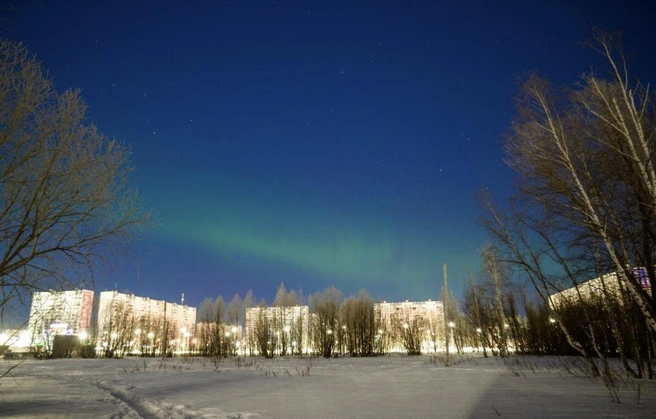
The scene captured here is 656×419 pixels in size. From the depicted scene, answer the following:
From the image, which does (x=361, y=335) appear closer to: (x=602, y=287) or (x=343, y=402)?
(x=602, y=287)

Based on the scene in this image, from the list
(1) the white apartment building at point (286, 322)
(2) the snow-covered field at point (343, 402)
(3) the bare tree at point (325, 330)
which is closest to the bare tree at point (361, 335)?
(3) the bare tree at point (325, 330)

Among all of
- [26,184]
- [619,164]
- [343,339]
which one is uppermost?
[619,164]

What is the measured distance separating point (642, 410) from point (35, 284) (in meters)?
8.91

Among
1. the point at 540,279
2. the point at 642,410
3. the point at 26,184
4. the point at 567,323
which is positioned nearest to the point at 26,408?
the point at 26,184

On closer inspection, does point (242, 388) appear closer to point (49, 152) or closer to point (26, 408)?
point (26, 408)

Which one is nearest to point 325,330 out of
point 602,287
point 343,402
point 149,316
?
point 602,287

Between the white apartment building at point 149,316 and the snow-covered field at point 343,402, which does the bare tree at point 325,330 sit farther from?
the snow-covered field at point 343,402

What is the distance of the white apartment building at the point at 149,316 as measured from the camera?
43453 millimetres

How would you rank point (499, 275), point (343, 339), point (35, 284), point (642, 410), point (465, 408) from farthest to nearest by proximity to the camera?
point (343, 339) → point (499, 275) → point (35, 284) → point (465, 408) → point (642, 410)

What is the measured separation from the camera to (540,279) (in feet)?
31.3

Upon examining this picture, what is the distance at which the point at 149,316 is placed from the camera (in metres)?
52.2

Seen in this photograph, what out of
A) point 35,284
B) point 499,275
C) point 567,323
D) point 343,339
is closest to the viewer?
point 35,284

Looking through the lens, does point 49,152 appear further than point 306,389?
No

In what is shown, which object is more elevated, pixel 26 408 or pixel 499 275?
pixel 499 275
